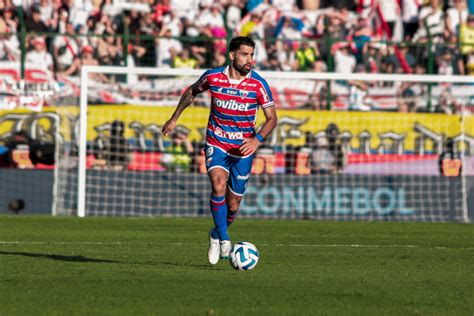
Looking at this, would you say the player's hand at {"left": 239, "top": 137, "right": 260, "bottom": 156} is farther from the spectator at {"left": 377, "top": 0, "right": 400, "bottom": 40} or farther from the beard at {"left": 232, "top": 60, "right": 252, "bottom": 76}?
the spectator at {"left": 377, "top": 0, "right": 400, "bottom": 40}

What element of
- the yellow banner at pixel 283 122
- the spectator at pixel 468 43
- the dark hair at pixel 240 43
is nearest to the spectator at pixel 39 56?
the yellow banner at pixel 283 122

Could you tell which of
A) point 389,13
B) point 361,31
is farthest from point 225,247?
point 389,13

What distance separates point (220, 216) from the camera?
11180mm

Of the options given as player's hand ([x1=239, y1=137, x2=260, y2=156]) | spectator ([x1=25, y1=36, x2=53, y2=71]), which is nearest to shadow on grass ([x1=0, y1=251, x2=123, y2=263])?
player's hand ([x1=239, y1=137, x2=260, y2=156])

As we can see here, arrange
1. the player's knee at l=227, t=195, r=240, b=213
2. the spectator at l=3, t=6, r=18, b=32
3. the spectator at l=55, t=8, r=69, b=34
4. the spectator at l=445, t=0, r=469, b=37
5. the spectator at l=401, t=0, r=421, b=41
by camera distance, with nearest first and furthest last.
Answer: the player's knee at l=227, t=195, r=240, b=213 → the spectator at l=3, t=6, r=18, b=32 → the spectator at l=55, t=8, r=69, b=34 → the spectator at l=445, t=0, r=469, b=37 → the spectator at l=401, t=0, r=421, b=41

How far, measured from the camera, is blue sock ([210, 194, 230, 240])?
36.5 ft

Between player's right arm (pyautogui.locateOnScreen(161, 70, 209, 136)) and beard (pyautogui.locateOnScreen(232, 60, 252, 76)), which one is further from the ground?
beard (pyautogui.locateOnScreen(232, 60, 252, 76))

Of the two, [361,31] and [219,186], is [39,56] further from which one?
[219,186]

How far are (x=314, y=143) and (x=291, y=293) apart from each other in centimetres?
1357

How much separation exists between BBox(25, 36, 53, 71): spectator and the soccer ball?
43.0 feet

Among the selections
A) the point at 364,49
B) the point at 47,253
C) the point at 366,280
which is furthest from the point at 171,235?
the point at 364,49

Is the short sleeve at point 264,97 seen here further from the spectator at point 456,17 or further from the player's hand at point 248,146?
the spectator at point 456,17

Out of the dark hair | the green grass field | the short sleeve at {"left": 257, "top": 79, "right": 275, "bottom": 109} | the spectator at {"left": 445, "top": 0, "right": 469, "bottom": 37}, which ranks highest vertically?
the spectator at {"left": 445, "top": 0, "right": 469, "bottom": 37}

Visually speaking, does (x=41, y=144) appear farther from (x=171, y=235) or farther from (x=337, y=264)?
(x=337, y=264)
